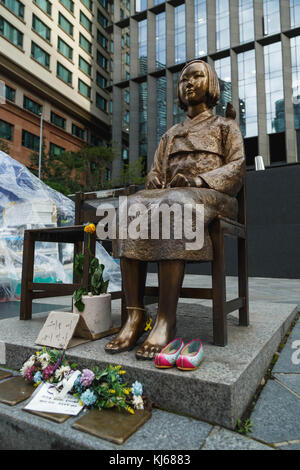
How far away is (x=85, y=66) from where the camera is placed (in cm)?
2845

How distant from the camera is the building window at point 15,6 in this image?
20.7 meters

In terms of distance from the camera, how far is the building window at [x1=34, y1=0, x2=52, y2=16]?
23.4 metres

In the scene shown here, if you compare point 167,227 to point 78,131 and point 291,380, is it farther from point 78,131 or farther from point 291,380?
point 78,131

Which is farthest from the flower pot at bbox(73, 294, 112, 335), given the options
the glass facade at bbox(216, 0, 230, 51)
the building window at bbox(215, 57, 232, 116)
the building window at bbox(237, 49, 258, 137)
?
the glass facade at bbox(216, 0, 230, 51)

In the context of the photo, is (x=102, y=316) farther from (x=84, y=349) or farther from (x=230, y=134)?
(x=230, y=134)

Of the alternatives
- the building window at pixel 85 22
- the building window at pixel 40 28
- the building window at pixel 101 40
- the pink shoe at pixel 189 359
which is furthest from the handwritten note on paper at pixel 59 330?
the building window at pixel 101 40

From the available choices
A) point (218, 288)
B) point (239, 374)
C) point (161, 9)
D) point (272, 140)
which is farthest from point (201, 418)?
point (161, 9)

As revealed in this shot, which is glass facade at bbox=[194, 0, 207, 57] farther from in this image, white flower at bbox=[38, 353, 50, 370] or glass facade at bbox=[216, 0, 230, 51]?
white flower at bbox=[38, 353, 50, 370]

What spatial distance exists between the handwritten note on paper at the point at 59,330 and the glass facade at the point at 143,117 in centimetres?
2392

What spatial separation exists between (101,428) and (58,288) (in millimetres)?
1403

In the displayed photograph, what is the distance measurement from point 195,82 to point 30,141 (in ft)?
78.8

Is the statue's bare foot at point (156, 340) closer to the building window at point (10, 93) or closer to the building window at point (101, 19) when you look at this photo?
the building window at point (10, 93)

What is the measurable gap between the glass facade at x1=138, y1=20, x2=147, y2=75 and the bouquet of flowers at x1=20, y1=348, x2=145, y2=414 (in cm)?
2633

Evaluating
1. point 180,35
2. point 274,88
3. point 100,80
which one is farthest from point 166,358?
Result: point 100,80
